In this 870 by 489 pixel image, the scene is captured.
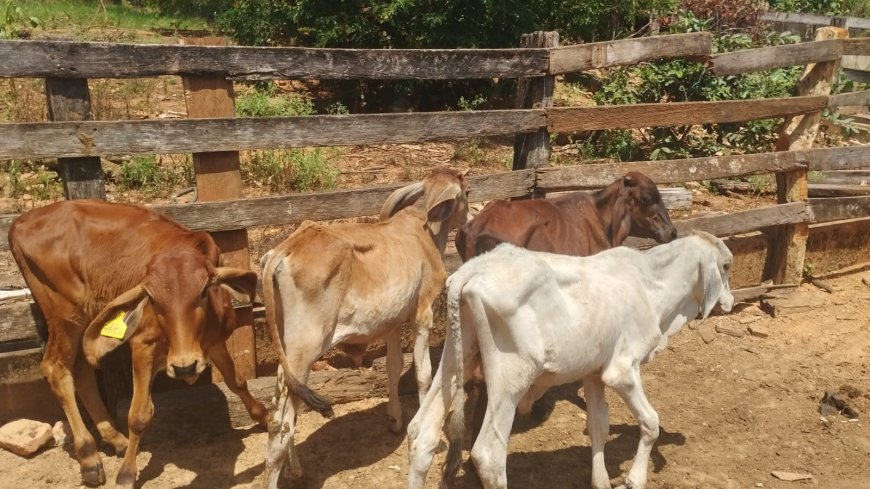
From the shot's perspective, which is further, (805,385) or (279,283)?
(805,385)

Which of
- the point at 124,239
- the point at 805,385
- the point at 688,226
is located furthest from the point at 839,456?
the point at 124,239

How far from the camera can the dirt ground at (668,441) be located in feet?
17.7

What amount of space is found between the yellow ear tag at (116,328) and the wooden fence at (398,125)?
3.31ft

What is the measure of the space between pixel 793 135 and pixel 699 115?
1.69 m

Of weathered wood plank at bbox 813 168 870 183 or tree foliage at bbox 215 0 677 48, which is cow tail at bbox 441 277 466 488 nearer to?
weathered wood plank at bbox 813 168 870 183

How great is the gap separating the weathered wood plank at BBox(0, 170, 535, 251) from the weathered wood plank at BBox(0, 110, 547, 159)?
39cm

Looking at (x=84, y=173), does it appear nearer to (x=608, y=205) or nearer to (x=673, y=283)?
(x=608, y=205)

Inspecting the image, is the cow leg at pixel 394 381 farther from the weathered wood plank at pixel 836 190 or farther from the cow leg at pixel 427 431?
the weathered wood plank at pixel 836 190

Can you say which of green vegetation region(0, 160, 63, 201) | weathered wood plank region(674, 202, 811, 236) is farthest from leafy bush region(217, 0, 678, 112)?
weathered wood plank region(674, 202, 811, 236)

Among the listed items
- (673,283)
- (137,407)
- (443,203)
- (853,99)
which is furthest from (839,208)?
(137,407)

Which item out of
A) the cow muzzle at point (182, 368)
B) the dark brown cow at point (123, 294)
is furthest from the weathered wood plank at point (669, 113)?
the cow muzzle at point (182, 368)

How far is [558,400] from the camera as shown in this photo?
655 cm

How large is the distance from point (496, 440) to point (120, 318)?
7.65ft

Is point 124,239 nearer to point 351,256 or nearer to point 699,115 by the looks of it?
point 351,256
